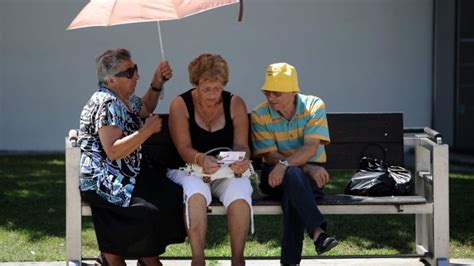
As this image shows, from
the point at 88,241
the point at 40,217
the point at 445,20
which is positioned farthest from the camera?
the point at 445,20

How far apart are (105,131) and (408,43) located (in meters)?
8.19

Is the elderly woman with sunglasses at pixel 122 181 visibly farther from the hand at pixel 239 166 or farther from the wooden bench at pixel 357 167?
the hand at pixel 239 166

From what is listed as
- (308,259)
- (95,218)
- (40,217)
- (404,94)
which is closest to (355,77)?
(404,94)

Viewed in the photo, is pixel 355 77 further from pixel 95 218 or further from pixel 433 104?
pixel 95 218

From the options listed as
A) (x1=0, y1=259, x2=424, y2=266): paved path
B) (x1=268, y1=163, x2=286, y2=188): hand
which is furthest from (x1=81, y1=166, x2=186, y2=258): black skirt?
(x1=0, y1=259, x2=424, y2=266): paved path

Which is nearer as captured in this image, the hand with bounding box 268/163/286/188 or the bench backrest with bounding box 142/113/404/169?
the hand with bounding box 268/163/286/188

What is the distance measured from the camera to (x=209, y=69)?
5.84 meters

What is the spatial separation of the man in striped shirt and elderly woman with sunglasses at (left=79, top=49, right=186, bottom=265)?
1.94 ft

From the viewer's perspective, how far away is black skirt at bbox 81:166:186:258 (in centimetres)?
555

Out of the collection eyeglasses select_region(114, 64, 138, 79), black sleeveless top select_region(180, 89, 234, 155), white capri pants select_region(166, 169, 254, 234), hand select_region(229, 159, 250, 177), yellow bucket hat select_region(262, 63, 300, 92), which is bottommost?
white capri pants select_region(166, 169, 254, 234)

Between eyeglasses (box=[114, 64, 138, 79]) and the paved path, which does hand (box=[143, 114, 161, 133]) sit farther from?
the paved path

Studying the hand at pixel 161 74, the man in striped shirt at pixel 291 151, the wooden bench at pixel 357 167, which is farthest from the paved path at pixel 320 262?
the hand at pixel 161 74

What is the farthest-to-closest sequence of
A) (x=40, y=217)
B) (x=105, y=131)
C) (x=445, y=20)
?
1. (x=445, y=20)
2. (x=40, y=217)
3. (x=105, y=131)

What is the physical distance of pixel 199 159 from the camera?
5746 mm
